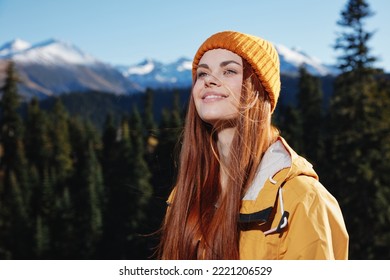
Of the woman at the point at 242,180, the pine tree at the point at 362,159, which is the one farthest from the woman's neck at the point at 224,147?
the pine tree at the point at 362,159

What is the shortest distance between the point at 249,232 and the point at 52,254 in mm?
43758

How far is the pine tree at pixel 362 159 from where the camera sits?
21.7 meters

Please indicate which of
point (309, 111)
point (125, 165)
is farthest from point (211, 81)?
point (125, 165)

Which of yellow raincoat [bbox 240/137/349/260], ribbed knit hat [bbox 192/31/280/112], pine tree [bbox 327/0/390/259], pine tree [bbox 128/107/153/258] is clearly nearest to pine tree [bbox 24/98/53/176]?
pine tree [bbox 128/107/153/258]

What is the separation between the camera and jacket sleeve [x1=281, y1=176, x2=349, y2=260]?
1896 mm

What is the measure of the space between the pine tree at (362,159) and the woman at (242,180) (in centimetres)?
2037

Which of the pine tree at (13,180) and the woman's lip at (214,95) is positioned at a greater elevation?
the woman's lip at (214,95)

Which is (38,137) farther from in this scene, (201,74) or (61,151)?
(201,74)

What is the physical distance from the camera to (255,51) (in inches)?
93.7

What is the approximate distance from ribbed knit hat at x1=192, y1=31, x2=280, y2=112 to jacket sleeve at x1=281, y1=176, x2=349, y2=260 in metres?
0.64

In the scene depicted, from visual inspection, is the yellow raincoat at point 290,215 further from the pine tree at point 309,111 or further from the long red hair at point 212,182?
the pine tree at point 309,111

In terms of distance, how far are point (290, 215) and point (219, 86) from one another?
0.78 metres
